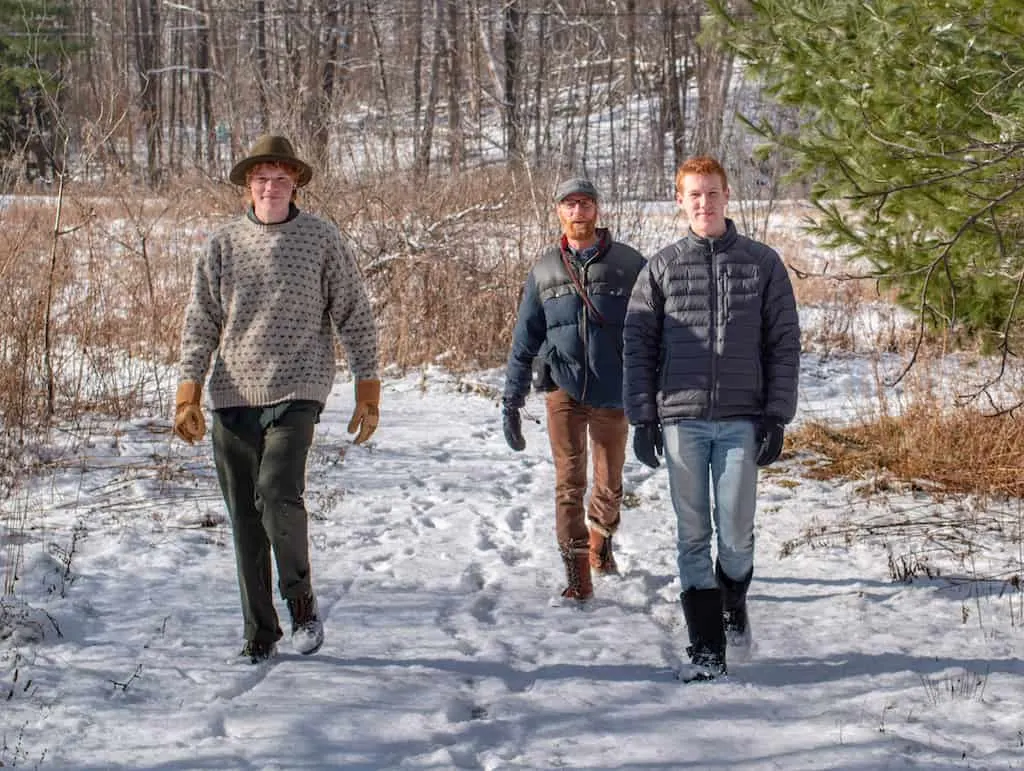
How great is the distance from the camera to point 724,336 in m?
3.87

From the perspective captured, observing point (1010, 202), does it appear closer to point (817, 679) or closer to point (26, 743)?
point (817, 679)

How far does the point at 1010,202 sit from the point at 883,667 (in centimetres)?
361

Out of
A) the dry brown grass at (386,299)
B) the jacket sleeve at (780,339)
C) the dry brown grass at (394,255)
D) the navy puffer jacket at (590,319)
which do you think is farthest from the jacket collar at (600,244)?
the dry brown grass at (394,255)

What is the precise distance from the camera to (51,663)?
3770 mm

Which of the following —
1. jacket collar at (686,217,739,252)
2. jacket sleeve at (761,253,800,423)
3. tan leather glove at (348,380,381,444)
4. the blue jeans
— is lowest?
the blue jeans

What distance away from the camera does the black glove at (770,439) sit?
3844 millimetres

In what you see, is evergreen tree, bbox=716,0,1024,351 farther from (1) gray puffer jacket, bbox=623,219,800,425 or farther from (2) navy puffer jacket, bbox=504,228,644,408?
(1) gray puffer jacket, bbox=623,219,800,425

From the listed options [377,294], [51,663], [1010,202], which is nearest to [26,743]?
[51,663]

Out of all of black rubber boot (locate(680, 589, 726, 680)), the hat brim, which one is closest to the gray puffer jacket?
black rubber boot (locate(680, 589, 726, 680))

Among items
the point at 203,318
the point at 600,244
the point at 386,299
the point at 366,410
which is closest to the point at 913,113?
the point at 600,244

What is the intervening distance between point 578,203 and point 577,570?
5.47 ft

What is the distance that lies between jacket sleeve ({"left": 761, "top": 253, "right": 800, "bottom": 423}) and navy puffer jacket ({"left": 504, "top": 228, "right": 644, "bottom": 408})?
919 millimetres

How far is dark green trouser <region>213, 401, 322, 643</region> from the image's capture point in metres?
3.78

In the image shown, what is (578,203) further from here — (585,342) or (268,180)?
(268,180)
